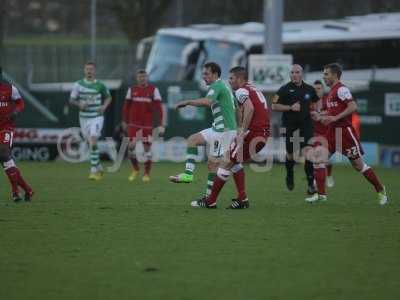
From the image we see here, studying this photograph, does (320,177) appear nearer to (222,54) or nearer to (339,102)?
(339,102)

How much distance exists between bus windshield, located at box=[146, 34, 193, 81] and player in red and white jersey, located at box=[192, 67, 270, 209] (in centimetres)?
1964

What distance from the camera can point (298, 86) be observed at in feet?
57.8

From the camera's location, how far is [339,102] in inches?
587

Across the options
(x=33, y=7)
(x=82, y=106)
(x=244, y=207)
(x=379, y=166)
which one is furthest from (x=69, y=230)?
(x=33, y=7)

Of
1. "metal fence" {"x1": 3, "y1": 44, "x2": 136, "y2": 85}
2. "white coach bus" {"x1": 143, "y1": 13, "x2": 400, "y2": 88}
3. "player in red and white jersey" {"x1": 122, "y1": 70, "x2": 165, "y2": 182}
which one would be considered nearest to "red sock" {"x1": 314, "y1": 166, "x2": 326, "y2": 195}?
"player in red and white jersey" {"x1": 122, "y1": 70, "x2": 165, "y2": 182}

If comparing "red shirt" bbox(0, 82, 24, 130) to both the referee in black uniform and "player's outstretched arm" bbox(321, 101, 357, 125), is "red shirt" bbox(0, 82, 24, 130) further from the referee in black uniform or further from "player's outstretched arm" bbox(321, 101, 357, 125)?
the referee in black uniform

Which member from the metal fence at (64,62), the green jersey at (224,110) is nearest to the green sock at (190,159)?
the green jersey at (224,110)

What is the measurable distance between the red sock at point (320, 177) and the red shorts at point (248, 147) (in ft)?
4.44

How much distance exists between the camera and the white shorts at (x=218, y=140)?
1454 centimetres

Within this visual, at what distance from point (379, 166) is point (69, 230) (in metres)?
17.1

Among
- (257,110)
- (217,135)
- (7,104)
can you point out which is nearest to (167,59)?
(7,104)

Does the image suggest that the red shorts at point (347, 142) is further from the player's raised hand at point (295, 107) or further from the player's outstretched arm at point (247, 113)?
the player's raised hand at point (295, 107)

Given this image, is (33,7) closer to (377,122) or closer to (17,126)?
(17,126)

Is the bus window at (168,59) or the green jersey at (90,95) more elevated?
the green jersey at (90,95)
